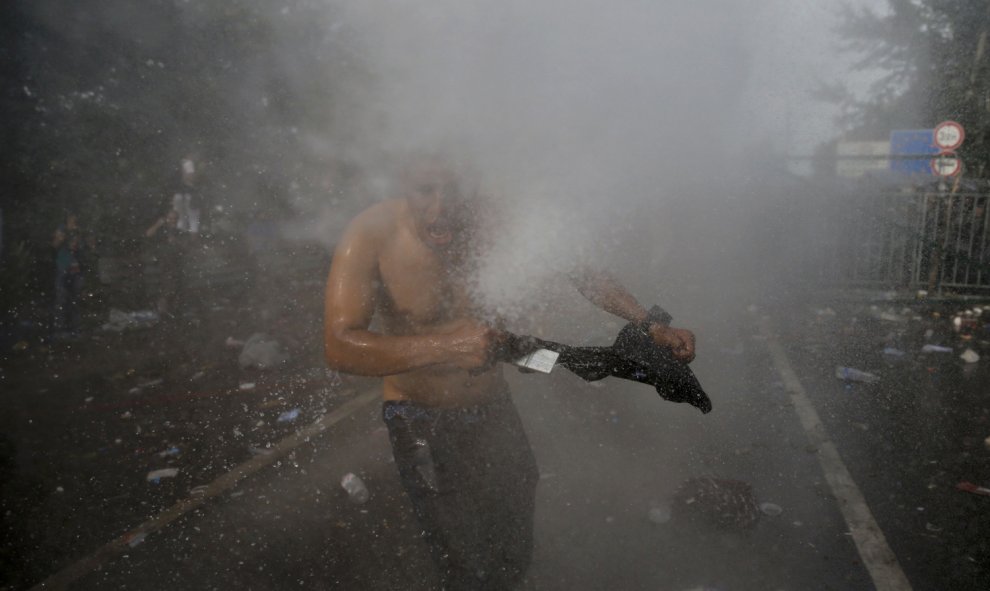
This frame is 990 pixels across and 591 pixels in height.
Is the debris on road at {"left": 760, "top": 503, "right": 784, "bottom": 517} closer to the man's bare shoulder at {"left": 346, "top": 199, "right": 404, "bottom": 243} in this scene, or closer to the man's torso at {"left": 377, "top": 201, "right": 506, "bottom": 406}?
the man's torso at {"left": 377, "top": 201, "right": 506, "bottom": 406}

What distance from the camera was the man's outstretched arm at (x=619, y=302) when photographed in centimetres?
167

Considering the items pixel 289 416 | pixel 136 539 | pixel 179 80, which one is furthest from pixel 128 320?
pixel 136 539

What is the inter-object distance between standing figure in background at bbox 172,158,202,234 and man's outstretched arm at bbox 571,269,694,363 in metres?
6.47

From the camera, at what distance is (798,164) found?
10.2m

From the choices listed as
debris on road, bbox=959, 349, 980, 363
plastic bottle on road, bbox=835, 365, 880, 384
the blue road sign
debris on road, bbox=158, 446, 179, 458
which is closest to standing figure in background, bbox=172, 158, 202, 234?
debris on road, bbox=158, 446, 179, 458

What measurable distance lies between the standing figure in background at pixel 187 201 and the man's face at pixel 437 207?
248 inches

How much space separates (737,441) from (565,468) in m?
1.09

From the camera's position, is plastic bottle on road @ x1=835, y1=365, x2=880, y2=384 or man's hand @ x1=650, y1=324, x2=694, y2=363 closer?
man's hand @ x1=650, y1=324, x2=694, y2=363

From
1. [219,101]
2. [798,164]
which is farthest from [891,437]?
[798,164]

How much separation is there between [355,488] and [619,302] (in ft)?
6.34

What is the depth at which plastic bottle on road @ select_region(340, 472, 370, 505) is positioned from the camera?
10.2 feet

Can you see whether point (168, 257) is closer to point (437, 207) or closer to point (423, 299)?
point (423, 299)

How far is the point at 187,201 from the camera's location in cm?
757

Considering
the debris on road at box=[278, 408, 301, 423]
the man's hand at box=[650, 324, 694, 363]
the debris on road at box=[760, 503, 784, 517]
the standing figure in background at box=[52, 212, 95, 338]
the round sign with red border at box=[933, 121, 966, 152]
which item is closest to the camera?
the man's hand at box=[650, 324, 694, 363]
